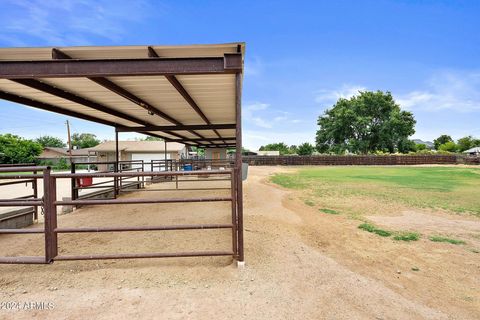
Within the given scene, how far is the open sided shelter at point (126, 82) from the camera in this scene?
3127mm

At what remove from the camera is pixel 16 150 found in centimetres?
2834

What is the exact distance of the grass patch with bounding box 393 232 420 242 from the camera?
14.9ft

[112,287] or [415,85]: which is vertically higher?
[415,85]

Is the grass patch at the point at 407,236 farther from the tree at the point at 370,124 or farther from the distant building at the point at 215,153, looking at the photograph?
the tree at the point at 370,124

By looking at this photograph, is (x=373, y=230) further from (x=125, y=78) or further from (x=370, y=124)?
(x=370, y=124)

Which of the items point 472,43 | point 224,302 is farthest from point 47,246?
point 472,43

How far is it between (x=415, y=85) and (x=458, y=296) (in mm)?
72496

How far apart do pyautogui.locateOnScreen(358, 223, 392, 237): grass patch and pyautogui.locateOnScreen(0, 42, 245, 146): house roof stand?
381cm

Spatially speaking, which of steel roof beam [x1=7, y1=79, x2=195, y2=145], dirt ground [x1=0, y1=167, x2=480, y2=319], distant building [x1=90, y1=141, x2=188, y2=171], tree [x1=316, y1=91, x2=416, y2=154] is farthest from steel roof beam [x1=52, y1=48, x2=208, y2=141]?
tree [x1=316, y1=91, x2=416, y2=154]

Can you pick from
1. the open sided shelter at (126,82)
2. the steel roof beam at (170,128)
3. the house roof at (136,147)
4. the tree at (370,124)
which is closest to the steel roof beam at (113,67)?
the open sided shelter at (126,82)

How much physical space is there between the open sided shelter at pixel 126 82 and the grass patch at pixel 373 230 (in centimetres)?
304

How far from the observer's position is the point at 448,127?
243 ft

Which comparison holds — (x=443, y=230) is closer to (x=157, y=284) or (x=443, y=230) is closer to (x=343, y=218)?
(x=343, y=218)

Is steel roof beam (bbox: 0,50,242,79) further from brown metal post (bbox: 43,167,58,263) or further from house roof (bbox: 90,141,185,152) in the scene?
house roof (bbox: 90,141,185,152)
